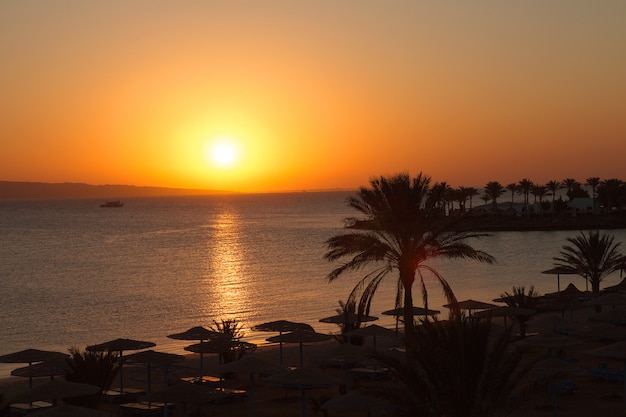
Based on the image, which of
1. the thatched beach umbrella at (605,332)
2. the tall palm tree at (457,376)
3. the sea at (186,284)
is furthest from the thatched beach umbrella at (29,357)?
the thatched beach umbrella at (605,332)

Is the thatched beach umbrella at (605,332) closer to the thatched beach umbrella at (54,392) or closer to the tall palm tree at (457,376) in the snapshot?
the tall palm tree at (457,376)

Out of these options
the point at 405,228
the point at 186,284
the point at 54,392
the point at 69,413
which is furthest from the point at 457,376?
the point at 186,284

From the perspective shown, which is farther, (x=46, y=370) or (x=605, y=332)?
(x=605, y=332)

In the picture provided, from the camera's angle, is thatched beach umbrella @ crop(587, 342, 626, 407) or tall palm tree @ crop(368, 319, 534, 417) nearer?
A: tall palm tree @ crop(368, 319, 534, 417)

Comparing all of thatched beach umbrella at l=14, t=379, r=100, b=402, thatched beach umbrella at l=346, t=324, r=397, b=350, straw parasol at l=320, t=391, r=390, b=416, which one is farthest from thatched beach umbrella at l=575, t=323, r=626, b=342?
thatched beach umbrella at l=14, t=379, r=100, b=402

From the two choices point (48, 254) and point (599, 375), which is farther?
point (48, 254)

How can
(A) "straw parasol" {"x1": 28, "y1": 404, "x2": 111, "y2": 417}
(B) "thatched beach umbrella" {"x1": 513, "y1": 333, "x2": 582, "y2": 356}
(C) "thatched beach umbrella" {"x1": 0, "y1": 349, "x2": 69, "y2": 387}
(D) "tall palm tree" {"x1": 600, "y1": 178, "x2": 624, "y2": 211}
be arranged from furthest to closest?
(D) "tall palm tree" {"x1": 600, "y1": 178, "x2": 624, "y2": 211}, (B) "thatched beach umbrella" {"x1": 513, "y1": 333, "x2": 582, "y2": 356}, (C) "thatched beach umbrella" {"x1": 0, "y1": 349, "x2": 69, "y2": 387}, (A) "straw parasol" {"x1": 28, "y1": 404, "x2": 111, "y2": 417}

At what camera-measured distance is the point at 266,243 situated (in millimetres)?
126750

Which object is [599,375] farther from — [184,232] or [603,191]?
[184,232]

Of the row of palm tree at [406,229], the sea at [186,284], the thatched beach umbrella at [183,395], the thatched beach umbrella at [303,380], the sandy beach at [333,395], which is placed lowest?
the sea at [186,284]

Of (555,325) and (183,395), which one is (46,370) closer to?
(183,395)

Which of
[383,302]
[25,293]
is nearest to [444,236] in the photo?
[383,302]

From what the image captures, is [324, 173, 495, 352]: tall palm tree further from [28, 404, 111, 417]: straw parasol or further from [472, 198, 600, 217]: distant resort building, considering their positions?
[472, 198, 600, 217]: distant resort building

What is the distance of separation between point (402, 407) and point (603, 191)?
131524 mm
